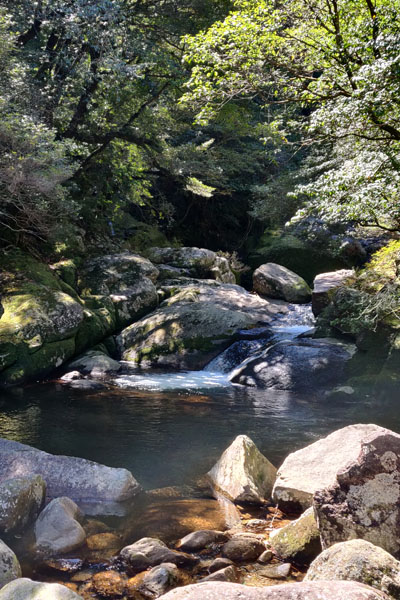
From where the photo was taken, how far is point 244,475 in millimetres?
5301

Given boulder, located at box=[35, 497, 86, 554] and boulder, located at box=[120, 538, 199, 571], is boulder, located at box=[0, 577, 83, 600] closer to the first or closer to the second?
boulder, located at box=[120, 538, 199, 571]

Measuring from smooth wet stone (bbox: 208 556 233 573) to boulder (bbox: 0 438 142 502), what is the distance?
156 cm

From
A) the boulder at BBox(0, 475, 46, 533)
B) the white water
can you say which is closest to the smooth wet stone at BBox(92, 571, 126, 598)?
the boulder at BBox(0, 475, 46, 533)

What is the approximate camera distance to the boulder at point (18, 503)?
14.1 feet

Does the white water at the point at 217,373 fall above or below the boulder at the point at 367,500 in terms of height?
below

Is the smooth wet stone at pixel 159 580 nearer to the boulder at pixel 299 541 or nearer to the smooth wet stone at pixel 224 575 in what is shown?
the smooth wet stone at pixel 224 575

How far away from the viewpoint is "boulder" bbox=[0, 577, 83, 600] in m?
2.85

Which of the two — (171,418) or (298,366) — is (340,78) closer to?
(171,418)

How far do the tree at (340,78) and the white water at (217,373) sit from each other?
16.9ft

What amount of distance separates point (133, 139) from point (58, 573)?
13.7m

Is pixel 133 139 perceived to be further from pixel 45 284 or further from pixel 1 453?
pixel 1 453

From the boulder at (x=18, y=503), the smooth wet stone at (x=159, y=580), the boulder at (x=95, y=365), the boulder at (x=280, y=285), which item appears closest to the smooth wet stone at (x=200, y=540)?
the smooth wet stone at (x=159, y=580)

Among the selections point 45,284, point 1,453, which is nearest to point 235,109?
point 45,284

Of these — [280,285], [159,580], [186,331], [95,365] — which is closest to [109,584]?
[159,580]
